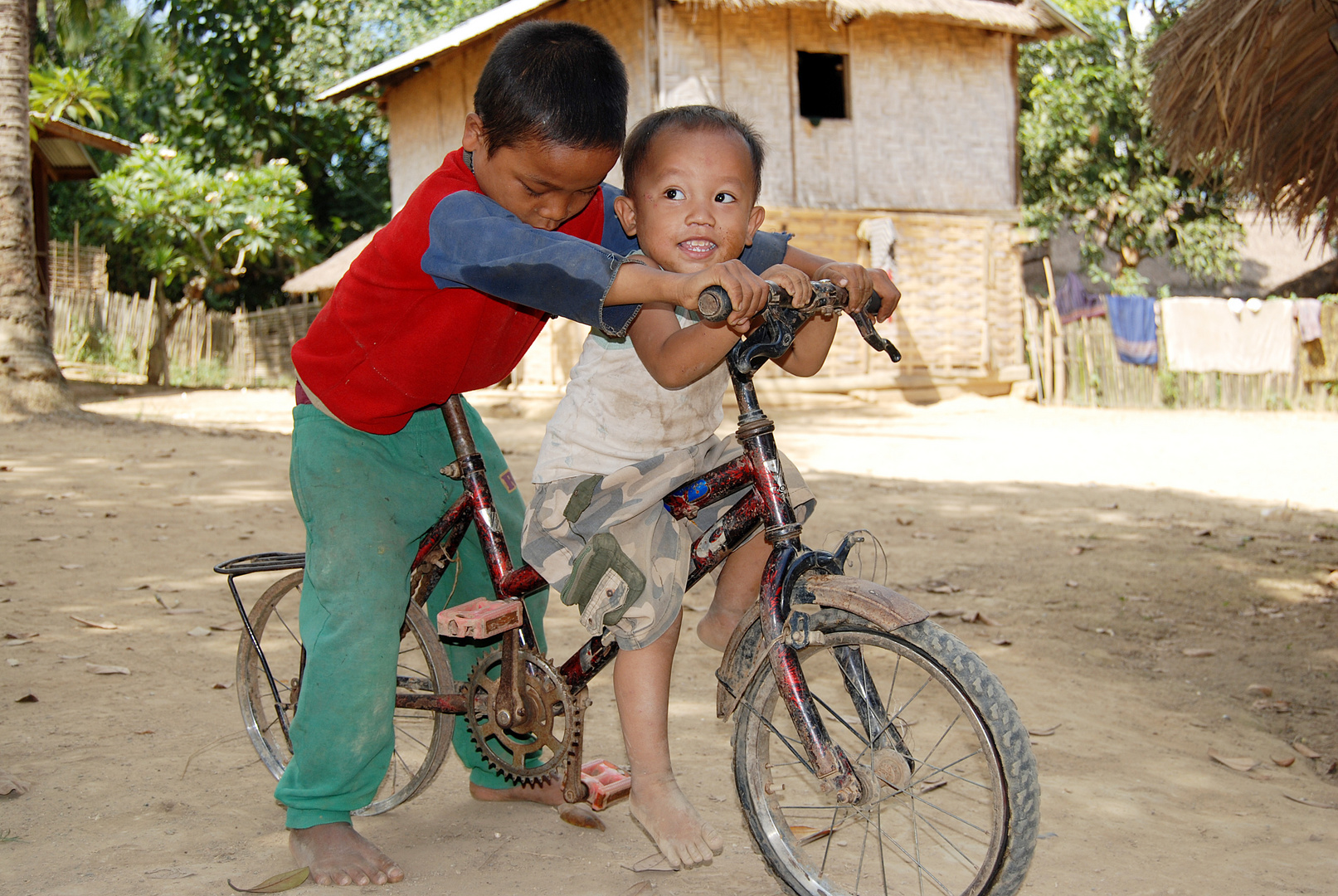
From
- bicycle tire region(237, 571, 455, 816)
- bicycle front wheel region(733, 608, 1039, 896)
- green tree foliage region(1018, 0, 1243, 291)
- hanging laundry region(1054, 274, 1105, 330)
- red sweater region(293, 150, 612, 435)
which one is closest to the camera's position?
bicycle front wheel region(733, 608, 1039, 896)

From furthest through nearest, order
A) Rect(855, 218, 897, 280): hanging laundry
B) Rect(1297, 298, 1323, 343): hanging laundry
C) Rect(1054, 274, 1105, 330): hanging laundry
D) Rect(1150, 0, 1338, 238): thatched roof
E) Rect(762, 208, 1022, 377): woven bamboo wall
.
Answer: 1. Rect(1054, 274, 1105, 330): hanging laundry
2. Rect(1297, 298, 1323, 343): hanging laundry
3. Rect(762, 208, 1022, 377): woven bamboo wall
4. Rect(855, 218, 897, 280): hanging laundry
5. Rect(1150, 0, 1338, 238): thatched roof

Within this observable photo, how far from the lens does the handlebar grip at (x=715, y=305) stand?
1702 mm

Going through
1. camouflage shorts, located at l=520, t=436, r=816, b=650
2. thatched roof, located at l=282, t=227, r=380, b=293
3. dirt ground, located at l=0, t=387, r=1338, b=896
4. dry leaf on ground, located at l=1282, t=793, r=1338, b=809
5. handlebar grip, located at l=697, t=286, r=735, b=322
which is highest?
thatched roof, located at l=282, t=227, r=380, b=293

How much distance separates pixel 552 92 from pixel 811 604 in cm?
113

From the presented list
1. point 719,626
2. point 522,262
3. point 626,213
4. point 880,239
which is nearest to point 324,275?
point 880,239

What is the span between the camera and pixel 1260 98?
15.8 feet

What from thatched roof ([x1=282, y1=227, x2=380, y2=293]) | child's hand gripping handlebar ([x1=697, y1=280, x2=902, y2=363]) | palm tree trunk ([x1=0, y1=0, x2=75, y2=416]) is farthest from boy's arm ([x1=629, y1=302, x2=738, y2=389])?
thatched roof ([x1=282, y1=227, x2=380, y2=293])

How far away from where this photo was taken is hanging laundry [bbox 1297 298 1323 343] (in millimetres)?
14344

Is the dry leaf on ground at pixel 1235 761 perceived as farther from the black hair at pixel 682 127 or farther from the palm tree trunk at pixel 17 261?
the palm tree trunk at pixel 17 261

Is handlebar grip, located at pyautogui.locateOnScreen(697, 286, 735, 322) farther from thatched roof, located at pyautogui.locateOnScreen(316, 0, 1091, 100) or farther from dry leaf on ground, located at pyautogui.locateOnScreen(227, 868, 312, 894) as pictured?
thatched roof, located at pyautogui.locateOnScreen(316, 0, 1091, 100)

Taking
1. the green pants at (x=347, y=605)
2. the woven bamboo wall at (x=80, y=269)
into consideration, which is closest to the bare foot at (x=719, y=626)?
the green pants at (x=347, y=605)

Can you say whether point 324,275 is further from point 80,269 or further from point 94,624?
point 94,624

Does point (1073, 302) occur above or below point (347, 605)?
above

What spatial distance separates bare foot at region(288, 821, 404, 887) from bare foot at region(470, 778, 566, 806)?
0.44m
